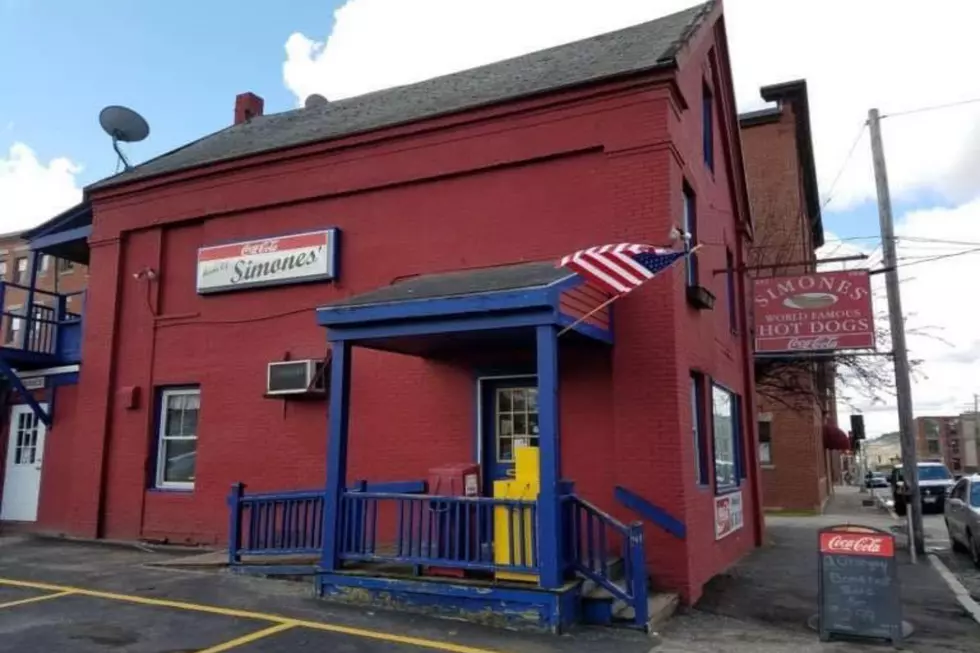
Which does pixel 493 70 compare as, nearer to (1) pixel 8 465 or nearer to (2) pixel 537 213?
(2) pixel 537 213

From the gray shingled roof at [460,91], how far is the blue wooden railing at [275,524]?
5.34 m

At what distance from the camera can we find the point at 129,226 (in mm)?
13297

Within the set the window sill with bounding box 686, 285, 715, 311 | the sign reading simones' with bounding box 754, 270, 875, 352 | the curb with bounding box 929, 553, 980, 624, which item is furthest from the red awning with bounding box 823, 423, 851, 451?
the window sill with bounding box 686, 285, 715, 311

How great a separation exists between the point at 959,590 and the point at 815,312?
4360mm

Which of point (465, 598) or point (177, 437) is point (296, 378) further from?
point (465, 598)

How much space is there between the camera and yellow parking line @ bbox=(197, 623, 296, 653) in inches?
249

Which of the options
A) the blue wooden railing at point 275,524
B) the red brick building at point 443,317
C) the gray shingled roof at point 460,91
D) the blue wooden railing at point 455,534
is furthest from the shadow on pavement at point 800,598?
the gray shingled roof at point 460,91

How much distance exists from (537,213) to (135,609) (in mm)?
6465

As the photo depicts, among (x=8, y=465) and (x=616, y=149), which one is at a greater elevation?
(x=616, y=149)

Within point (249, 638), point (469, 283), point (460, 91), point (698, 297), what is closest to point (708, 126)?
point (460, 91)

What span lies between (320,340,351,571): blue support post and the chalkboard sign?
4955 mm

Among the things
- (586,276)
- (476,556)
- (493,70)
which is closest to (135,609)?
(476,556)

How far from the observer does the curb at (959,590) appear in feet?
29.4

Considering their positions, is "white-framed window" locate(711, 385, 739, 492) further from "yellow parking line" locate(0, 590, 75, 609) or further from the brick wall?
"yellow parking line" locate(0, 590, 75, 609)
